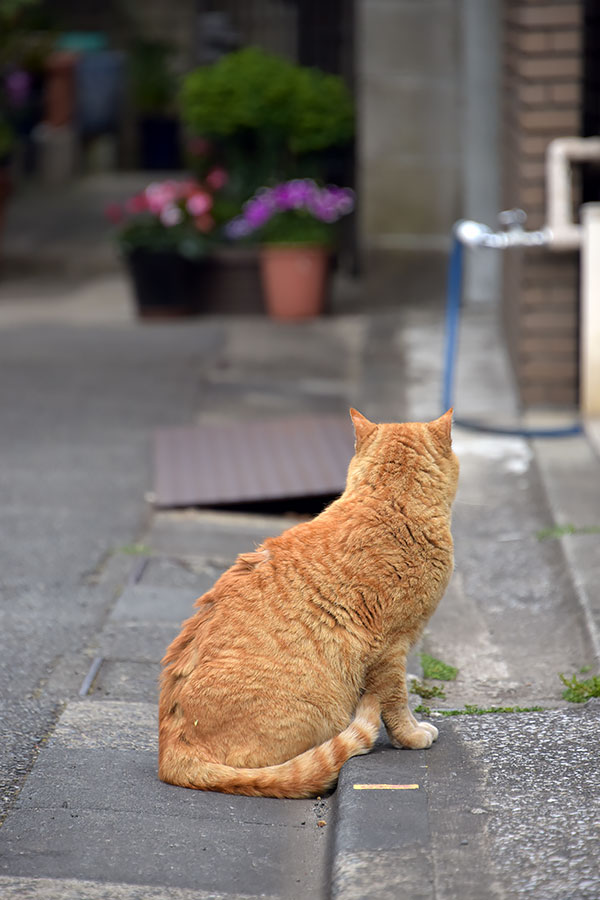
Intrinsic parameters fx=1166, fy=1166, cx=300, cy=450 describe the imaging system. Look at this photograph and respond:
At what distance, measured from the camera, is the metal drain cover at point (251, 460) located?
216 inches

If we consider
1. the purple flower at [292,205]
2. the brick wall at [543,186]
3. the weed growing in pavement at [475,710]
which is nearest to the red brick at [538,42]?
the brick wall at [543,186]

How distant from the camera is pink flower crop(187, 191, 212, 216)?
379 inches

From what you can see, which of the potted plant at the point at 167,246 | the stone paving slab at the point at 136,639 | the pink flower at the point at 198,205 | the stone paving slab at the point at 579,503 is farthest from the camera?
the pink flower at the point at 198,205

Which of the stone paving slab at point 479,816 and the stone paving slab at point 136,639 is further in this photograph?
the stone paving slab at point 136,639

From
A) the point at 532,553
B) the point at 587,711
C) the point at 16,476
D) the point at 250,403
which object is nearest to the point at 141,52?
the point at 250,403

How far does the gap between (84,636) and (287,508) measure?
1.66 m

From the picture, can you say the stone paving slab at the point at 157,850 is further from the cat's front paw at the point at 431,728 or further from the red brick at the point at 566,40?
the red brick at the point at 566,40

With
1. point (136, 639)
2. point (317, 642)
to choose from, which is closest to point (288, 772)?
point (317, 642)

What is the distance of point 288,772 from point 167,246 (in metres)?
6.95

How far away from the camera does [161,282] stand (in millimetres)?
9422

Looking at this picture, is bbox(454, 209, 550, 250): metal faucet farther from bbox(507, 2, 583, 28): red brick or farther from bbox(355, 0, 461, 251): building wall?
bbox(355, 0, 461, 251): building wall

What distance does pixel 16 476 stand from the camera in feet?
19.6

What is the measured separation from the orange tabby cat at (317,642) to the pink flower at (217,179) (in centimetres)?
730

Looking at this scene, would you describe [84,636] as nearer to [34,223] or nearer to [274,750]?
[274,750]
